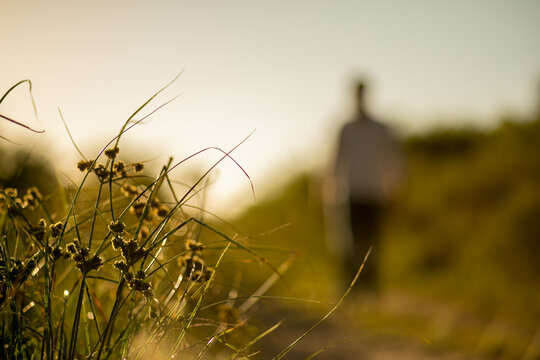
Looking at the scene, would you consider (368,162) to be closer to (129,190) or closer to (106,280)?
(129,190)

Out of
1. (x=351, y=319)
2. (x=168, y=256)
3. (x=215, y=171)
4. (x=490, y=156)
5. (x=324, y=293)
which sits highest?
(x=215, y=171)

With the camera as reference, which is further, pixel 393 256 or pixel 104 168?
pixel 393 256

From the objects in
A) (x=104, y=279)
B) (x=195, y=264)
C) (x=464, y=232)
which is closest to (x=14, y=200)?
(x=104, y=279)

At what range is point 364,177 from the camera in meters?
7.69

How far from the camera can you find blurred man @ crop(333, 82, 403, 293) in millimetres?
7570

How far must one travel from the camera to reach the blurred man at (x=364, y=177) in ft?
24.8

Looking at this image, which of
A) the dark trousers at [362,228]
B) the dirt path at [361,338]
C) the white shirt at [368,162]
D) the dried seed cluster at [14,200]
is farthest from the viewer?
the dark trousers at [362,228]

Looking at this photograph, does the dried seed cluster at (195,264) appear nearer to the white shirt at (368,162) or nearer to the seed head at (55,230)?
the seed head at (55,230)

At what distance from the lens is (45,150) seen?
10.6 feet

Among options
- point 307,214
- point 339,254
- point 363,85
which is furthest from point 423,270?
point 307,214

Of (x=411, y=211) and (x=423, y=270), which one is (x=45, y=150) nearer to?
(x=423, y=270)

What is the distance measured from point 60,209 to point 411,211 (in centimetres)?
808

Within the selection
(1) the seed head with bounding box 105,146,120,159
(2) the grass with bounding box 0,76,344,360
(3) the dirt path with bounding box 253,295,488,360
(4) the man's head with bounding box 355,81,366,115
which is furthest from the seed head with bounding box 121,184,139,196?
(4) the man's head with bounding box 355,81,366,115

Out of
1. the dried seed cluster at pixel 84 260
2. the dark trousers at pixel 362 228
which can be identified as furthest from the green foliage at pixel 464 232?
the dried seed cluster at pixel 84 260
